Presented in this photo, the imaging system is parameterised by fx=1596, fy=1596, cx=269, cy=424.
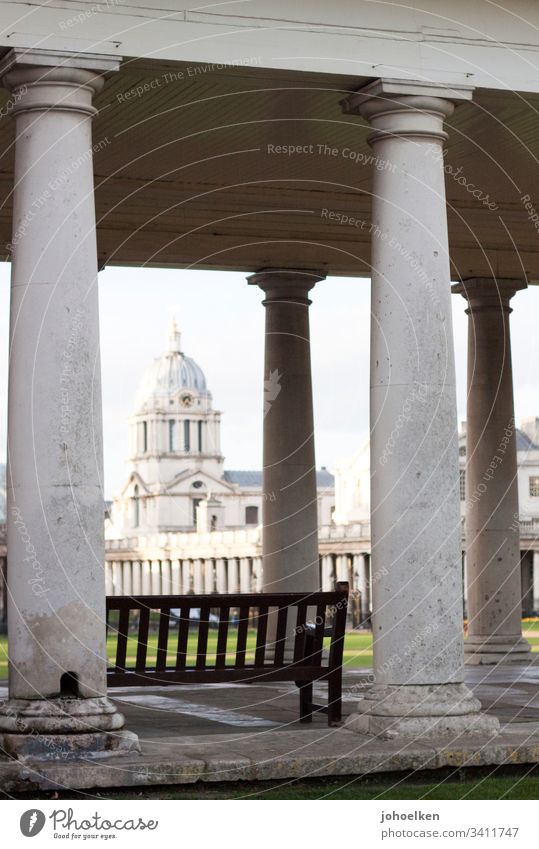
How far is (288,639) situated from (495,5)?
21.5 metres

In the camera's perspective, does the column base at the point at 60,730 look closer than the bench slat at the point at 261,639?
Yes

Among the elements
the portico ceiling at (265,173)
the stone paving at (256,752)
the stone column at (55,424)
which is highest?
the portico ceiling at (265,173)

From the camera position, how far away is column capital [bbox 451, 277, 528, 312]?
4738cm

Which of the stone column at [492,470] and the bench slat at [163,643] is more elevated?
the stone column at [492,470]

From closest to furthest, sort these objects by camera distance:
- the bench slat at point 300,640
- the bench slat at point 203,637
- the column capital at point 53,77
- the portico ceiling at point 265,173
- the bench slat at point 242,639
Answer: the column capital at point 53,77
the bench slat at point 203,637
the bench slat at point 242,639
the portico ceiling at point 265,173
the bench slat at point 300,640

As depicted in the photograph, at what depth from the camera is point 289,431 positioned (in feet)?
149

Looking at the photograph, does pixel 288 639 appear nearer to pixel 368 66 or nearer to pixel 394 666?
pixel 394 666

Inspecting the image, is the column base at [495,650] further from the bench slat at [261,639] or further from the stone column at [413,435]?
the stone column at [413,435]

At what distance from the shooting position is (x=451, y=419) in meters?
27.1

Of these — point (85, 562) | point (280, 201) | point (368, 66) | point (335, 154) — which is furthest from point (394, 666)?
point (280, 201)

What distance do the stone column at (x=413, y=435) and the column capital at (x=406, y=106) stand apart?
0.06ft

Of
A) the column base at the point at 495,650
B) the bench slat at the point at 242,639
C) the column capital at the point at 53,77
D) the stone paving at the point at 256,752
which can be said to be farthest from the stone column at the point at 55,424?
the column base at the point at 495,650

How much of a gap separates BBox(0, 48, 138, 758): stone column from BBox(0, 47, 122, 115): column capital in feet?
0.06

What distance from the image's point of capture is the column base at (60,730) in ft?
77.6
